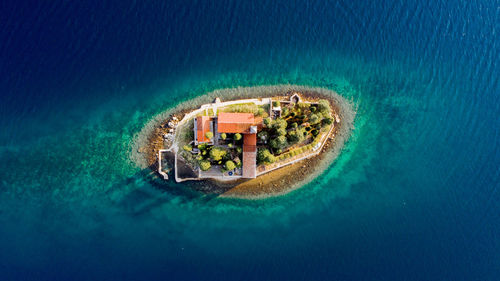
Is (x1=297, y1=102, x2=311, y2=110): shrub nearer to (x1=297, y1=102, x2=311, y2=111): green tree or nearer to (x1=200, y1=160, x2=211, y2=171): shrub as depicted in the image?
(x1=297, y1=102, x2=311, y2=111): green tree

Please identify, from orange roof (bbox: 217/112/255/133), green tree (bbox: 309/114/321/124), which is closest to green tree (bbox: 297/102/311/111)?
green tree (bbox: 309/114/321/124)

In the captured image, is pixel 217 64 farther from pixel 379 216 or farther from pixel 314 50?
pixel 379 216

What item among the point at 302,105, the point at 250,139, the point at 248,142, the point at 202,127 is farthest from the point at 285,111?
the point at 202,127

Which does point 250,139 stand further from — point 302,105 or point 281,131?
point 302,105

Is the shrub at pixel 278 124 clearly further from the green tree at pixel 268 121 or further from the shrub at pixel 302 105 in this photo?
the shrub at pixel 302 105

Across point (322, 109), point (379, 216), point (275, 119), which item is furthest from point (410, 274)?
point (275, 119)

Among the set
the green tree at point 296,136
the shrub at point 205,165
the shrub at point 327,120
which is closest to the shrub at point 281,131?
the green tree at point 296,136
